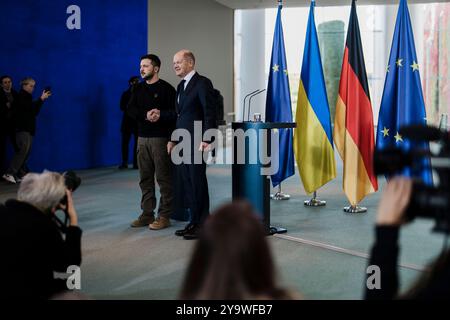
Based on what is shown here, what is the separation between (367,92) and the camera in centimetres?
611

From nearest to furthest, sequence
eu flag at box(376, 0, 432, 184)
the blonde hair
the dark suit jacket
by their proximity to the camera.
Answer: the blonde hair → the dark suit jacket → eu flag at box(376, 0, 432, 184)

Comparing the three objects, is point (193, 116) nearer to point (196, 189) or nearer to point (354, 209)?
point (196, 189)

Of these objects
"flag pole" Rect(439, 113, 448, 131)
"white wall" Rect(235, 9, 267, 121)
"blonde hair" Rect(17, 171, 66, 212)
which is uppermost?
"white wall" Rect(235, 9, 267, 121)

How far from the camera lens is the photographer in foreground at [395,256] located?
1298 millimetres

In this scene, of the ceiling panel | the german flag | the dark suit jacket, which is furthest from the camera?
the ceiling panel

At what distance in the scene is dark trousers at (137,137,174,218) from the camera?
529 cm

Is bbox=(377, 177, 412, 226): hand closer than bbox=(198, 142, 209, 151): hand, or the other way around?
bbox=(377, 177, 412, 226): hand

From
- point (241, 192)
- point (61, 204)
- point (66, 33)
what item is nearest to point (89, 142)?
point (66, 33)

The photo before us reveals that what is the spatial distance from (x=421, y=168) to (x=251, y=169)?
3.60m

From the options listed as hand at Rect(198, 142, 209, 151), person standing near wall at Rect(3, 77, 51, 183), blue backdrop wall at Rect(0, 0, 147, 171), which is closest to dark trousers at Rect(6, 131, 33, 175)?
person standing near wall at Rect(3, 77, 51, 183)

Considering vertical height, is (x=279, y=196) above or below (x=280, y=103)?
below

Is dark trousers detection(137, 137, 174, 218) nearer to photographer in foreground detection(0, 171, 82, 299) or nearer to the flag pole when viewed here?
the flag pole

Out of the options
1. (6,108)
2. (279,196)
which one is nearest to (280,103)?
(279,196)

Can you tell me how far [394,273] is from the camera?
1.51 metres
